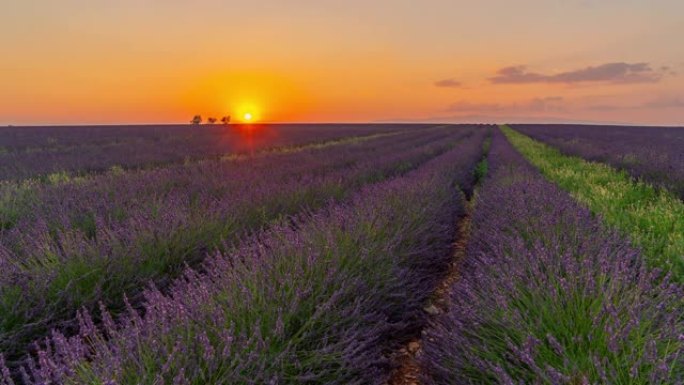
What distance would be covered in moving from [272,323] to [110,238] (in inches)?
80.4

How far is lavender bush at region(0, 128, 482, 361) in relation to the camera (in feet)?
8.11

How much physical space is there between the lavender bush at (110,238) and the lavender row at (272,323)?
31 cm

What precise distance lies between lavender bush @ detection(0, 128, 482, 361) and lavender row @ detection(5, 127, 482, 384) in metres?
0.31

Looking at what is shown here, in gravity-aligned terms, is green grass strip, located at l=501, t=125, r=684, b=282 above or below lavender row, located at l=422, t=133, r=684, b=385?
below

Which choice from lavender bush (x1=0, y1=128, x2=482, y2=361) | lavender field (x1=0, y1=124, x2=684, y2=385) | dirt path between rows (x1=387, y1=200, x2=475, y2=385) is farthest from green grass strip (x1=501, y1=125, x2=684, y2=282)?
lavender bush (x1=0, y1=128, x2=482, y2=361)

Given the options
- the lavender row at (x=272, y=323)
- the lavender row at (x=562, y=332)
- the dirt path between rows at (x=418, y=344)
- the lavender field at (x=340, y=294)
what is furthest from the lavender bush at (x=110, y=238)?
the lavender row at (x=562, y=332)

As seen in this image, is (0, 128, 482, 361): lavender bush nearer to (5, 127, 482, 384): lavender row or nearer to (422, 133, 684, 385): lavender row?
(5, 127, 482, 384): lavender row

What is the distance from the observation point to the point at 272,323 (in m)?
1.95

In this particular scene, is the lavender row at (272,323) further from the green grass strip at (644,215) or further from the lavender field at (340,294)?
the green grass strip at (644,215)

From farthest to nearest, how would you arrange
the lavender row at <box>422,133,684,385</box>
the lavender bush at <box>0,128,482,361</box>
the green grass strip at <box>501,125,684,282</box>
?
the green grass strip at <box>501,125,684,282</box>, the lavender bush at <box>0,128,482,361</box>, the lavender row at <box>422,133,684,385</box>

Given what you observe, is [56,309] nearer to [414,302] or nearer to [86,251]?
[86,251]

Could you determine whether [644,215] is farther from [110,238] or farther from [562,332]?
[110,238]

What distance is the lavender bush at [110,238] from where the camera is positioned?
2.47m

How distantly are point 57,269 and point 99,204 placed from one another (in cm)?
199
